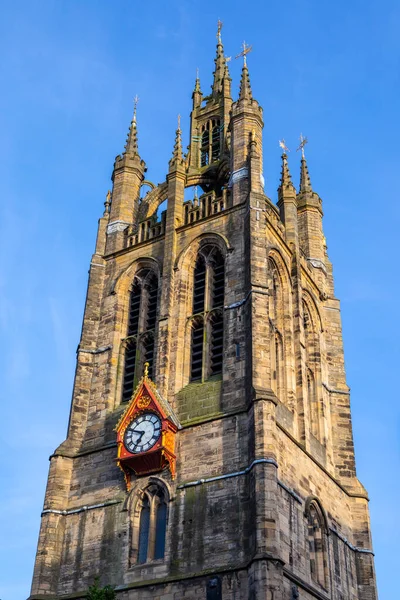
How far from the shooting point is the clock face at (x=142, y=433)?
30516 millimetres

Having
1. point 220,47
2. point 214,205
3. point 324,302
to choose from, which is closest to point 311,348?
point 324,302

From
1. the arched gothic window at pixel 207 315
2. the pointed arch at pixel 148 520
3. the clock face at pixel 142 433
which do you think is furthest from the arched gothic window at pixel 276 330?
the pointed arch at pixel 148 520

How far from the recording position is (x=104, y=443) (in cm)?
3262

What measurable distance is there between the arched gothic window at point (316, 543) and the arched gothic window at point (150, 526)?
456cm

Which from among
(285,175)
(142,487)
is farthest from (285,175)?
(142,487)

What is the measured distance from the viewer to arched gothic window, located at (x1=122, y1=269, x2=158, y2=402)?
34656 millimetres

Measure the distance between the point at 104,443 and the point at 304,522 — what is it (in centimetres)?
732

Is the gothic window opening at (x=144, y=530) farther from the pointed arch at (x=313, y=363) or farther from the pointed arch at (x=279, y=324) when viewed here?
the pointed arch at (x=313, y=363)

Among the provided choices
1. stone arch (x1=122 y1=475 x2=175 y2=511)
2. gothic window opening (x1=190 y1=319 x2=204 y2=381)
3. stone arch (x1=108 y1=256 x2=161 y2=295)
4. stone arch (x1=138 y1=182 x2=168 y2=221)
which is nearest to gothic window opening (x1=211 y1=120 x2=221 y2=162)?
stone arch (x1=138 y1=182 x2=168 y2=221)

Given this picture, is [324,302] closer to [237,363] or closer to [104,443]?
[237,363]

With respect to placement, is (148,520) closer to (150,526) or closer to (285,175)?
(150,526)

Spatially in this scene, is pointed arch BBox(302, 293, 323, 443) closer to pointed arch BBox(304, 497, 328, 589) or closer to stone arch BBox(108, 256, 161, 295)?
pointed arch BBox(304, 497, 328, 589)

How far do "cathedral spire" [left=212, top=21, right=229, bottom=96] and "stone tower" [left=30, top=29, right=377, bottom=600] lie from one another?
6.24 m

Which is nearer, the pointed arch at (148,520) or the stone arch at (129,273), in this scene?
the pointed arch at (148,520)
